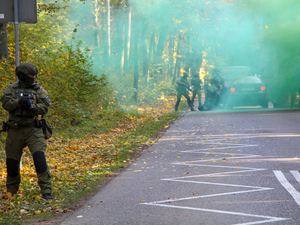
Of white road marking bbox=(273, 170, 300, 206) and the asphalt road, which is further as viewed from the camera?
white road marking bbox=(273, 170, 300, 206)

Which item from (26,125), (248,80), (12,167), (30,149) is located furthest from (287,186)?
(248,80)

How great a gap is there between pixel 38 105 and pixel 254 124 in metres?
9.07

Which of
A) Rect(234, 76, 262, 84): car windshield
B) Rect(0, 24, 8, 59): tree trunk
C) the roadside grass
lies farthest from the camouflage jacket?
Rect(234, 76, 262, 84): car windshield

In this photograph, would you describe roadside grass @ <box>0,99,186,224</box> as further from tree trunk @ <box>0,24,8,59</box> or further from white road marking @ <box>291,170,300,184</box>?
white road marking @ <box>291,170,300,184</box>

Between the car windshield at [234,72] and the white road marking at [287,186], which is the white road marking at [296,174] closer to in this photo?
the white road marking at [287,186]

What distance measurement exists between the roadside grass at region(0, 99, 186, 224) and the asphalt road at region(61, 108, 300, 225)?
34cm

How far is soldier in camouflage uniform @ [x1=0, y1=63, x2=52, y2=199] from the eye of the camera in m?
5.02

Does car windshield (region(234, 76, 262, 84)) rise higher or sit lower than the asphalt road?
higher

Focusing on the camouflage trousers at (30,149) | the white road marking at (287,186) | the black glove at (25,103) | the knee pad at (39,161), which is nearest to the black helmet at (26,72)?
the black glove at (25,103)

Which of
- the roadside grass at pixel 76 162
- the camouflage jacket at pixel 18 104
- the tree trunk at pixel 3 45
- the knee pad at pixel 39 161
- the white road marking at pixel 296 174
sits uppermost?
the tree trunk at pixel 3 45

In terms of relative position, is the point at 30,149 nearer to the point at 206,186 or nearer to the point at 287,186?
the point at 206,186

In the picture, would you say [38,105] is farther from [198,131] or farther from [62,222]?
[198,131]

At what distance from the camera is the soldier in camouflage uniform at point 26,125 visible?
198 inches

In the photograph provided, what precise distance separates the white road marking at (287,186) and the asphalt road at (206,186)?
0.01 meters
